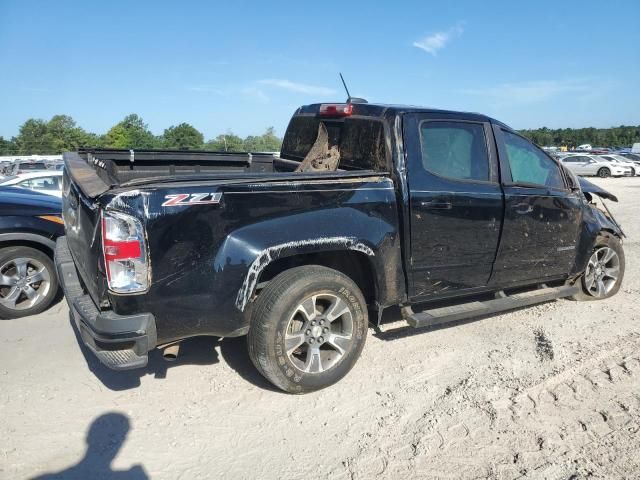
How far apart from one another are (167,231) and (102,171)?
6.19 ft

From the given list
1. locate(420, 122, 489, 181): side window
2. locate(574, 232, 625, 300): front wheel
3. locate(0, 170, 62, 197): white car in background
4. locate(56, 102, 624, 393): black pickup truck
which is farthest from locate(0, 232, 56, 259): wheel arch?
locate(574, 232, 625, 300): front wheel

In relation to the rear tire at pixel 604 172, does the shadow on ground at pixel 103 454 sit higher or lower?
lower

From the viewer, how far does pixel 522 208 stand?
4262 millimetres

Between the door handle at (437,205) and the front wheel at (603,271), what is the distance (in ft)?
7.35

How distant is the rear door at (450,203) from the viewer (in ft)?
12.3

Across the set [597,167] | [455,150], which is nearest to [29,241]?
[455,150]

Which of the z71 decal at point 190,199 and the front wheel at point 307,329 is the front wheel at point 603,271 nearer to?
the front wheel at point 307,329

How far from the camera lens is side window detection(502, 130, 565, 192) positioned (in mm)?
4355

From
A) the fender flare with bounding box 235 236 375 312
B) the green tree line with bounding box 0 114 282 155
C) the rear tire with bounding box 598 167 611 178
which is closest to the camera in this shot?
the fender flare with bounding box 235 236 375 312

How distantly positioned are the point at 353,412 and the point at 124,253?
174cm

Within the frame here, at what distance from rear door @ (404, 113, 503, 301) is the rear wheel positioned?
3.60 meters

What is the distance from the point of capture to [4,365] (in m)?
3.88

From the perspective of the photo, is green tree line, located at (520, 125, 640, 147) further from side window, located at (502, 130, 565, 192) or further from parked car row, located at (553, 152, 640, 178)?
side window, located at (502, 130, 565, 192)

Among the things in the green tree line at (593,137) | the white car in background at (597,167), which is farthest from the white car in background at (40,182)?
the green tree line at (593,137)
